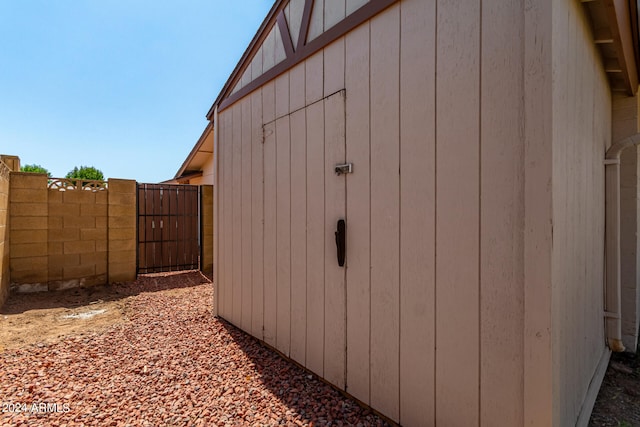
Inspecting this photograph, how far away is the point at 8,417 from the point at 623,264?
5065 mm

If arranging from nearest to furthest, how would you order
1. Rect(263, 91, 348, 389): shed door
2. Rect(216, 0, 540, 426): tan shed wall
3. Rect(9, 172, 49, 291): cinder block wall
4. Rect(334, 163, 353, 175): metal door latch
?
Rect(216, 0, 540, 426): tan shed wall → Rect(334, 163, 353, 175): metal door latch → Rect(263, 91, 348, 389): shed door → Rect(9, 172, 49, 291): cinder block wall

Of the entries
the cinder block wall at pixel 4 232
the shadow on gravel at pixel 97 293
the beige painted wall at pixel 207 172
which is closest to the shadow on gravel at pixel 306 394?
the shadow on gravel at pixel 97 293

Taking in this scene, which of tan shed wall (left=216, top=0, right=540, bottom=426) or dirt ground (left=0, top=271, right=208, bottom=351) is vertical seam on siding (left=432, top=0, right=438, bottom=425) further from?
dirt ground (left=0, top=271, right=208, bottom=351)

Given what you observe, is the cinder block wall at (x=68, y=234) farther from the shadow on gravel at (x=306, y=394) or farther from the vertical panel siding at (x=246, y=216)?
the shadow on gravel at (x=306, y=394)

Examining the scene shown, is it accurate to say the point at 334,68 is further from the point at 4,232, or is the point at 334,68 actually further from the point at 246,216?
the point at 4,232

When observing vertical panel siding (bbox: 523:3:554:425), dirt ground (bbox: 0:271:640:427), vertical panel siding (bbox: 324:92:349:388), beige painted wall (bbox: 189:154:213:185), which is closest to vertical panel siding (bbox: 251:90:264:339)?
vertical panel siding (bbox: 324:92:349:388)

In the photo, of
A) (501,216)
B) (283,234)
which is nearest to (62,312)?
(283,234)

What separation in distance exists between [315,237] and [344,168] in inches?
23.6

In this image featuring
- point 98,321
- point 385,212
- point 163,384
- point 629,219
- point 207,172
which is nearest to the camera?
point 385,212

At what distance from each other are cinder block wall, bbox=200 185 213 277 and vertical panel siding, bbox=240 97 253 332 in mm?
3695

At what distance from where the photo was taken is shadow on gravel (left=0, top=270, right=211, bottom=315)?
13.9 feet

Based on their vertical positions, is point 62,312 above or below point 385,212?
below

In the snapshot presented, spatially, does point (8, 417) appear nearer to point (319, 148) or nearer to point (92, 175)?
point (319, 148)

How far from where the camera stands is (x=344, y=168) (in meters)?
2.00
